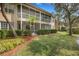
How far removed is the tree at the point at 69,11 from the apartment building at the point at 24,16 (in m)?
0.44

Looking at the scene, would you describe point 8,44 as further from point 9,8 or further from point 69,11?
point 69,11

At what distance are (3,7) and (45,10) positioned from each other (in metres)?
1.52

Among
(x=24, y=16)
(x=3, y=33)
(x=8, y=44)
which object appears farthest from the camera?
(x=24, y=16)

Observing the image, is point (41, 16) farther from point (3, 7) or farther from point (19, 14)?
point (3, 7)

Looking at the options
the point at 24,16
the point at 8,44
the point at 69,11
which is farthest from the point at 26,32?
the point at 69,11

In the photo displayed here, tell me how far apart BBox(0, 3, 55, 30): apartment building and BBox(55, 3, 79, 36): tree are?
1.44 ft

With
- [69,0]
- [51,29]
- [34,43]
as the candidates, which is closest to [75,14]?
[69,0]

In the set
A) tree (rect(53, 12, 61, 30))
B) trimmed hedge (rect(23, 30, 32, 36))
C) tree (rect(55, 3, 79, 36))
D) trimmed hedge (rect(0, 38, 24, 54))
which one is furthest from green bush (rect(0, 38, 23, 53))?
tree (rect(55, 3, 79, 36))

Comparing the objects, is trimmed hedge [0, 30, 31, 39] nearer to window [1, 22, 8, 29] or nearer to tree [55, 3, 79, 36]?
window [1, 22, 8, 29]

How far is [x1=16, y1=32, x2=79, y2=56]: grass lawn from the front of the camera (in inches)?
265

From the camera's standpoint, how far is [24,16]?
22.9 feet

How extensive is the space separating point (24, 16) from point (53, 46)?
4.94ft

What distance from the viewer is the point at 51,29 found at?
709cm

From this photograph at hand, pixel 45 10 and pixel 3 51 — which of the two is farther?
pixel 45 10
